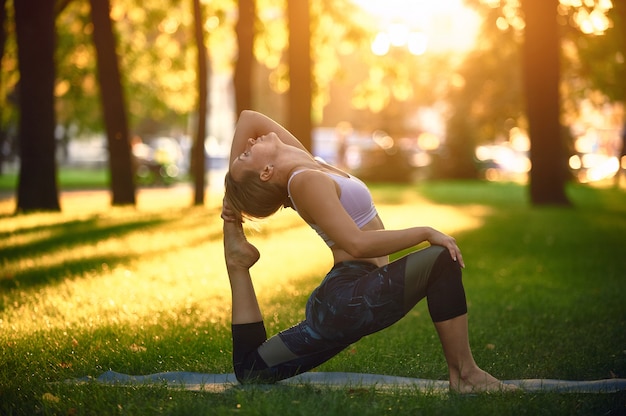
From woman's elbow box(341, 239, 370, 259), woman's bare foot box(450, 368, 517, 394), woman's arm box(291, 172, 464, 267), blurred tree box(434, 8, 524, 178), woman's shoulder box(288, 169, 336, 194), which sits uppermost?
woman's shoulder box(288, 169, 336, 194)

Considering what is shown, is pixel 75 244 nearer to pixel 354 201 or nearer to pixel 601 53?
pixel 354 201

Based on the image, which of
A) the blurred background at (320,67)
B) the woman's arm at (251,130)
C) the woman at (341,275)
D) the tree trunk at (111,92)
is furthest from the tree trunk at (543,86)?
the woman at (341,275)

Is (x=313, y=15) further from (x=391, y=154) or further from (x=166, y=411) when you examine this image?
(x=166, y=411)

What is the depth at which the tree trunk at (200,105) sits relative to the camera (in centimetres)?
2256

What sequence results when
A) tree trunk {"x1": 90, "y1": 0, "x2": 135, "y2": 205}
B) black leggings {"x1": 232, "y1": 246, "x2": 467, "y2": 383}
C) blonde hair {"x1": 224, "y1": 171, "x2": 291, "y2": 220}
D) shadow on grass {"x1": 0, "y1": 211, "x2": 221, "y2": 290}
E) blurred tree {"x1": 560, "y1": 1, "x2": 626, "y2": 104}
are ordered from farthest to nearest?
blurred tree {"x1": 560, "y1": 1, "x2": 626, "y2": 104} < tree trunk {"x1": 90, "y1": 0, "x2": 135, "y2": 205} < shadow on grass {"x1": 0, "y1": 211, "x2": 221, "y2": 290} < blonde hair {"x1": 224, "y1": 171, "x2": 291, "y2": 220} < black leggings {"x1": 232, "y1": 246, "x2": 467, "y2": 383}

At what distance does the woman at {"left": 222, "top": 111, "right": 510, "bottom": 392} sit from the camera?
480 cm

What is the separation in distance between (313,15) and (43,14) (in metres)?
11.3

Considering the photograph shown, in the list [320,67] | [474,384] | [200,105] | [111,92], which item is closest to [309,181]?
[474,384]

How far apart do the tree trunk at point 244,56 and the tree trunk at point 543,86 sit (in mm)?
6392

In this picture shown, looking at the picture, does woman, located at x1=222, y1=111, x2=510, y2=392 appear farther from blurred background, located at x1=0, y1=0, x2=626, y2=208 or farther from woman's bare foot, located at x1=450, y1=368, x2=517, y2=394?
blurred background, located at x1=0, y1=0, x2=626, y2=208

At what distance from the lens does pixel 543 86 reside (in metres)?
22.9

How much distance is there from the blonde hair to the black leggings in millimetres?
471

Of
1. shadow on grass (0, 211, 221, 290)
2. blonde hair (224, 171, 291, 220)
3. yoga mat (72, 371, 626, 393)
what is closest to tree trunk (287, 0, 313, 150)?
shadow on grass (0, 211, 221, 290)

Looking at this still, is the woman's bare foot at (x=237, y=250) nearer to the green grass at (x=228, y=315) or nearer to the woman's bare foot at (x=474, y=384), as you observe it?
the green grass at (x=228, y=315)
